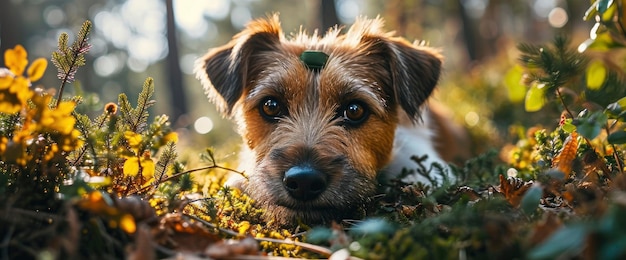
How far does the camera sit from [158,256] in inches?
77.2

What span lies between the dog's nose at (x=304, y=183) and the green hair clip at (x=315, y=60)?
1.09 metres

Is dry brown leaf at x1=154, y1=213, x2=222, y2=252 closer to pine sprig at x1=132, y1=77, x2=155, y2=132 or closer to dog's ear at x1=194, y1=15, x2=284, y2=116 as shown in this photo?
pine sprig at x1=132, y1=77, x2=155, y2=132

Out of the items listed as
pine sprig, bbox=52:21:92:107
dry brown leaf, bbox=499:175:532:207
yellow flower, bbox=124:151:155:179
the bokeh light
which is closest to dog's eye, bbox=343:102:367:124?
dry brown leaf, bbox=499:175:532:207

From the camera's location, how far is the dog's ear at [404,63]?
396cm

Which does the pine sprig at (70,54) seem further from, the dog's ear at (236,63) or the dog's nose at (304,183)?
the dog's ear at (236,63)

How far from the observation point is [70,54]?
254cm

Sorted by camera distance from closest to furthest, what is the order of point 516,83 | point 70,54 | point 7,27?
point 70,54 → point 516,83 → point 7,27

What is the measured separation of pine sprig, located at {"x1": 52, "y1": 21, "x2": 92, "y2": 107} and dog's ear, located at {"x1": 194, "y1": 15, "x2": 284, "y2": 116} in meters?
1.58

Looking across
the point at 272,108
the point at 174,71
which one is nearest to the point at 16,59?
the point at 272,108

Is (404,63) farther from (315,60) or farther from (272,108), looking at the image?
(272,108)

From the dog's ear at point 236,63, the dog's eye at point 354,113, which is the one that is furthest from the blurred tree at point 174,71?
the dog's eye at point 354,113

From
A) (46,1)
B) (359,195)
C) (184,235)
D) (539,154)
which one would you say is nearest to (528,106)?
(539,154)

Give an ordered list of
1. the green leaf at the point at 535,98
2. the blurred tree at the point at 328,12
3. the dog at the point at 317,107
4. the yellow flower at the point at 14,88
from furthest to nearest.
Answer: the blurred tree at the point at 328,12, the green leaf at the point at 535,98, the dog at the point at 317,107, the yellow flower at the point at 14,88

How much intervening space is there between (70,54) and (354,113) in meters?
1.89
